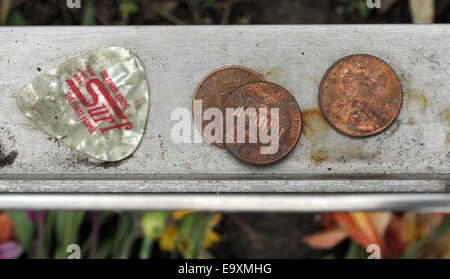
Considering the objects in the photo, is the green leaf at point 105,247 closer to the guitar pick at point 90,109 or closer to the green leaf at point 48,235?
the green leaf at point 48,235

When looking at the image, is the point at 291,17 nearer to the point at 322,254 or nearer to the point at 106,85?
the point at 106,85

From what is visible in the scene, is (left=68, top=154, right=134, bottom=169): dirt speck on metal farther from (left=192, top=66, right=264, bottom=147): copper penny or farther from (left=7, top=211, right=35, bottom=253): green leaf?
(left=7, top=211, right=35, bottom=253): green leaf

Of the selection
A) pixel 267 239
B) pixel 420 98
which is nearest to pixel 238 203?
pixel 420 98

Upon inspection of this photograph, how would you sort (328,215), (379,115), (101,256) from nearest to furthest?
(379,115)
(101,256)
(328,215)

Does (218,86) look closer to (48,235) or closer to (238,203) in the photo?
(238,203)

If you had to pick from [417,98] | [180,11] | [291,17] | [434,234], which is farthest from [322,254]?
[180,11]

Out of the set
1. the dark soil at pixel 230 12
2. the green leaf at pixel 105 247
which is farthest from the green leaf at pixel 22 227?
the dark soil at pixel 230 12
